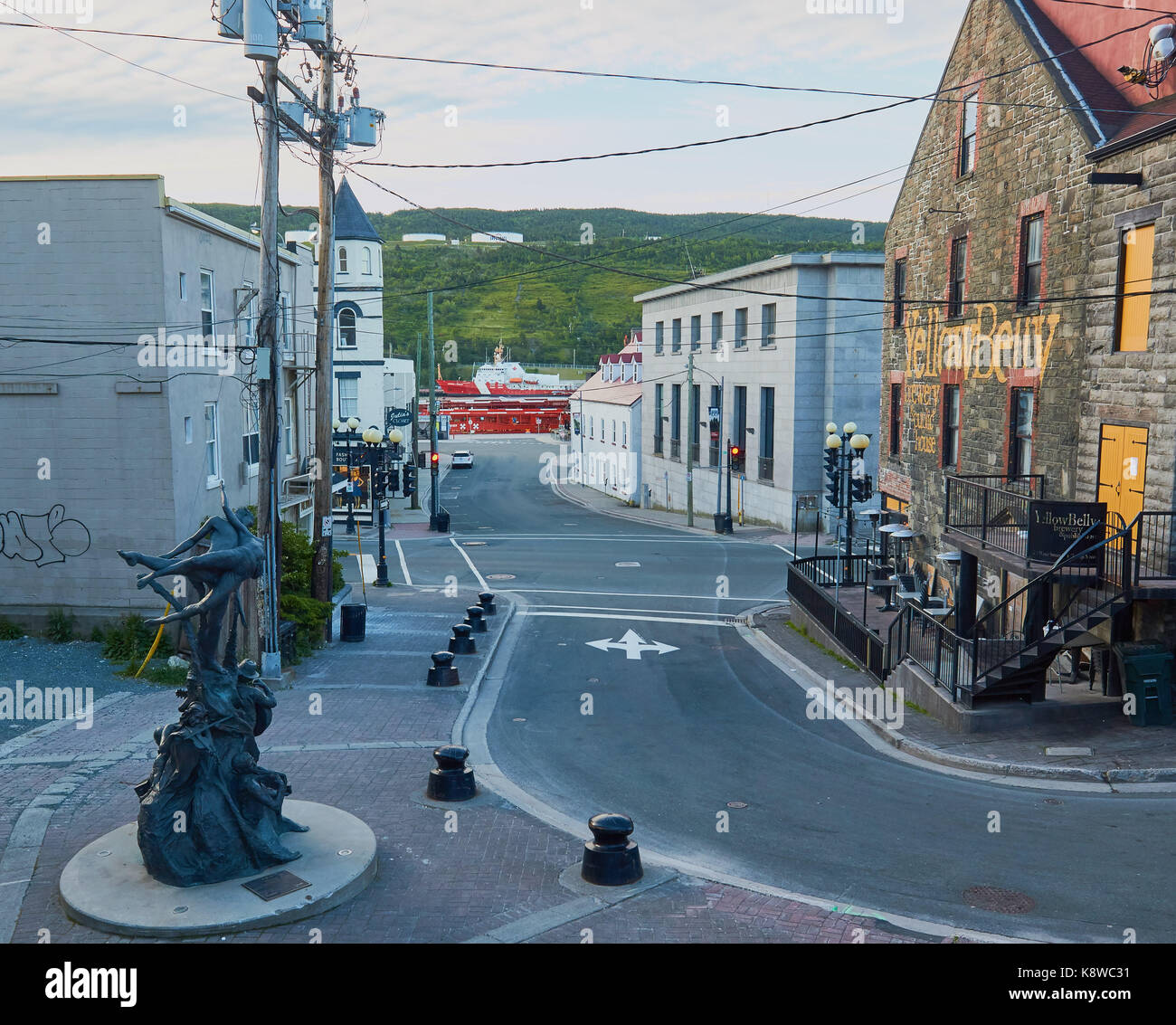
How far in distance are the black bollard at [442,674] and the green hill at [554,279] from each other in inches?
4475

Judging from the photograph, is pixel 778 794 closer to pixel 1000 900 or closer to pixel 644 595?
pixel 1000 900

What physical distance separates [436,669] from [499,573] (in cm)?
1425

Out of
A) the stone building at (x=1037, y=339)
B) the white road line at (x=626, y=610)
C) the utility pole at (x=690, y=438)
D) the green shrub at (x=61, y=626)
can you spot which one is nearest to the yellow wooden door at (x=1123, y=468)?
the stone building at (x=1037, y=339)

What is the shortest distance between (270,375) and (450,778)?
751 centimetres

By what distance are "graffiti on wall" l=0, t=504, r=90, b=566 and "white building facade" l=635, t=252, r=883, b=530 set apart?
21.7 meters

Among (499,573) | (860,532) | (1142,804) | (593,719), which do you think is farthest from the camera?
(860,532)

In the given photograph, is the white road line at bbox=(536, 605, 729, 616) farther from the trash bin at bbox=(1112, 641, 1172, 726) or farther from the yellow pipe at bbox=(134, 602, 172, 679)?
the trash bin at bbox=(1112, 641, 1172, 726)

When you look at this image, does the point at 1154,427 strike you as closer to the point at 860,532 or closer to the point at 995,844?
the point at 995,844

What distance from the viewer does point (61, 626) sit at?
60.8 ft

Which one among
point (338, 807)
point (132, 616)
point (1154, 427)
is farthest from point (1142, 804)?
point (132, 616)

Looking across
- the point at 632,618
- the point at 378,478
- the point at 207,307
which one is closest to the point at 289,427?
the point at 378,478

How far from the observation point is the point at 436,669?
17062 mm

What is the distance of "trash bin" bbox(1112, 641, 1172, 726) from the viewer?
544 inches

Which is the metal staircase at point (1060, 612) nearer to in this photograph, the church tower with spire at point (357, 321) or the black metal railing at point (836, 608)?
the black metal railing at point (836, 608)
